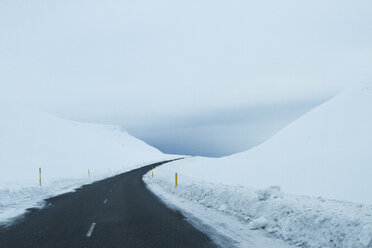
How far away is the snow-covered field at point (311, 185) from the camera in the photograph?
23.4 ft

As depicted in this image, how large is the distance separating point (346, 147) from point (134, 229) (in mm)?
27978

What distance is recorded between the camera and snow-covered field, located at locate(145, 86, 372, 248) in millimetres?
7137

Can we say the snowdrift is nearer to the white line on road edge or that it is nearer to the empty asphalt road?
the empty asphalt road

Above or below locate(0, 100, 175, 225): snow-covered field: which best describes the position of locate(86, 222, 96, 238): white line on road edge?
below

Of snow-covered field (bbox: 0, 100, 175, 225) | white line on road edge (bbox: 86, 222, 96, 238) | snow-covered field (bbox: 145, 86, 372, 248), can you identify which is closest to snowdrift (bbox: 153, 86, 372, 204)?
snow-covered field (bbox: 145, 86, 372, 248)

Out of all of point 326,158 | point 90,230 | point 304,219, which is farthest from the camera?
point 326,158

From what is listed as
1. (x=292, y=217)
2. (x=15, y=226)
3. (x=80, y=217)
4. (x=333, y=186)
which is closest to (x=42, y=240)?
(x=15, y=226)

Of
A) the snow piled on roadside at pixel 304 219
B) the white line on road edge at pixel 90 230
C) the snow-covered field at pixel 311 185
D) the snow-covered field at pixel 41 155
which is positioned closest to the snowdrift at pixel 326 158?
the snow-covered field at pixel 311 185

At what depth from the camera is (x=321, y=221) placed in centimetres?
724

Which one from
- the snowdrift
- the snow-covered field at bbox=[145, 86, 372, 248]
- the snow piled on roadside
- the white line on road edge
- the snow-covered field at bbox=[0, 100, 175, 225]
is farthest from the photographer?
the snow-covered field at bbox=[0, 100, 175, 225]

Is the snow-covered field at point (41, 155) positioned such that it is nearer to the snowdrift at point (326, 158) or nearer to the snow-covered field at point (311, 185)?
the snow-covered field at point (311, 185)

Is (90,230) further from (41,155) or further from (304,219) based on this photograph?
(41,155)

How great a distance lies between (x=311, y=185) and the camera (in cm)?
2312

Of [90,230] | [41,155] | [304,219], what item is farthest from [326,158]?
[41,155]
